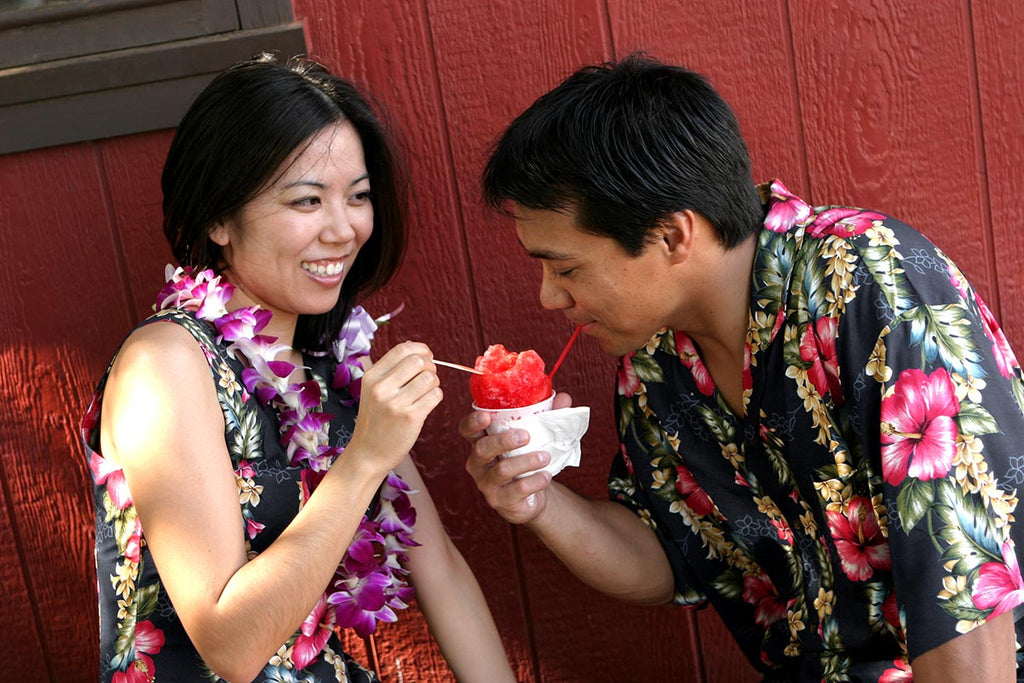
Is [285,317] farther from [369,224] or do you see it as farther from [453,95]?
[453,95]

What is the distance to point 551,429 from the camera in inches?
71.9

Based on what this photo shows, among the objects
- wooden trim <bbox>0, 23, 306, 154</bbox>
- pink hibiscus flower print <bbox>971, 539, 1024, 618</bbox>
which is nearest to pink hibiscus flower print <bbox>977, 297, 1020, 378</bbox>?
pink hibiscus flower print <bbox>971, 539, 1024, 618</bbox>

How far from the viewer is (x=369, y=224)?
6.84 feet

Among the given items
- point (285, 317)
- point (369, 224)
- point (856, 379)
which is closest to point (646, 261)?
point (856, 379)

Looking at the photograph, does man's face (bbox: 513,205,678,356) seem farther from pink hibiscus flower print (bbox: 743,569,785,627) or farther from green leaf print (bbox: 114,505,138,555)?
green leaf print (bbox: 114,505,138,555)

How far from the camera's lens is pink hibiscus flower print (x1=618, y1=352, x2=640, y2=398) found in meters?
2.11

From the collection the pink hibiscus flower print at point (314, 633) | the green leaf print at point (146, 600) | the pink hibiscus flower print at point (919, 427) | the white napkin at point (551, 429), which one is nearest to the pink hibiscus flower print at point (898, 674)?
the pink hibiscus flower print at point (919, 427)

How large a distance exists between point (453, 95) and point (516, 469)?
2.90 feet

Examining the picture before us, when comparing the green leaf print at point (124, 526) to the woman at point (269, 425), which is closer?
the woman at point (269, 425)

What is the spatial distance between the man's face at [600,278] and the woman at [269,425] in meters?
0.29

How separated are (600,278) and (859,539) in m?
0.61

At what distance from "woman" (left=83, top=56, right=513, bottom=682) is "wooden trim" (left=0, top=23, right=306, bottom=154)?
173mm

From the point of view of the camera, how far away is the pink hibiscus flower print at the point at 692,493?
2078mm

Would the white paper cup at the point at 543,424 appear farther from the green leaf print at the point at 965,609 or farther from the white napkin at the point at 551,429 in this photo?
the green leaf print at the point at 965,609
